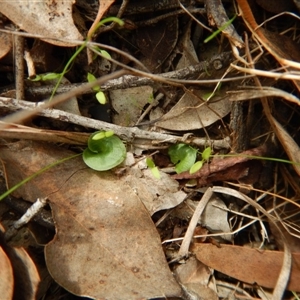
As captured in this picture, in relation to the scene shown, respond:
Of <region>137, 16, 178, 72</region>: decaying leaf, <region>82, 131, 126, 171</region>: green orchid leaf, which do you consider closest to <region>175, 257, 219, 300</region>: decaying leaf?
<region>82, 131, 126, 171</region>: green orchid leaf

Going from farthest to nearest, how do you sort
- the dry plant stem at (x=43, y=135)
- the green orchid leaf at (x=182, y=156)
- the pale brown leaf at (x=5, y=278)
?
1. the green orchid leaf at (x=182, y=156)
2. the dry plant stem at (x=43, y=135)
3. the pale brown leaf at (x=5, y=278)

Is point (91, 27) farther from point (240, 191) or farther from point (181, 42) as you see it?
point (240, 191)

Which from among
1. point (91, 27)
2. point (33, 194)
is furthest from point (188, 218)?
point (91, 27)

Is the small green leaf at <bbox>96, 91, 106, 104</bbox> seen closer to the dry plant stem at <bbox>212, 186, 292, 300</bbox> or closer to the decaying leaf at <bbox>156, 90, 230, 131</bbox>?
the decaying leaf at <bbox>156, 90, 230, 131</bbox>

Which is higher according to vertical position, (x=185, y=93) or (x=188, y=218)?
(x=185, y=93)

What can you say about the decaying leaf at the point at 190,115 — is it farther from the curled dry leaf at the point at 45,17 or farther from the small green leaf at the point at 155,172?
the curled dry leaf at the point at 45,17

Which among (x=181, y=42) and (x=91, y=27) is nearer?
(x=91, y=27)

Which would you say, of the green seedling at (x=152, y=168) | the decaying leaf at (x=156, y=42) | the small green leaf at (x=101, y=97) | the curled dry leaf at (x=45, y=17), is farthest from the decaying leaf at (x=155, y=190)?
the curled dry leaf at (x=45, y=17)

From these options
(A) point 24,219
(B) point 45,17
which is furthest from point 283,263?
(B) point 45,17
